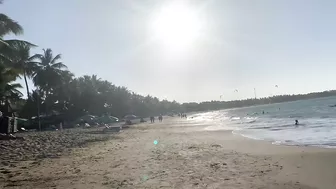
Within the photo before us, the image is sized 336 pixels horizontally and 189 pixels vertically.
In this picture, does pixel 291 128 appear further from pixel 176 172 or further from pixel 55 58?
pixel 55 58

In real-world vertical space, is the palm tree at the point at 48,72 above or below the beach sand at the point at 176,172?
above

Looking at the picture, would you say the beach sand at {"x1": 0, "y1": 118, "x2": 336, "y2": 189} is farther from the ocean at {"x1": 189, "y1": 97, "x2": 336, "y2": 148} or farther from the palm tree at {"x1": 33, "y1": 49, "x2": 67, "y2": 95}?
the palm tree at {"x1": 33, "y1": 49, "x2": 67, "y2": 95}

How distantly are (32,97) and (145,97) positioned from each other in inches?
2951

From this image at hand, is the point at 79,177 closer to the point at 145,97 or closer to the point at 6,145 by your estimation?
the point at 6,145

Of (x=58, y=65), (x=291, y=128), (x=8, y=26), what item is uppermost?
(x=58, y=65)

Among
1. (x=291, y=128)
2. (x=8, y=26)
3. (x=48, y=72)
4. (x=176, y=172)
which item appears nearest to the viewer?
(x=176, y=172)

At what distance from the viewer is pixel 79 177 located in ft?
25.7

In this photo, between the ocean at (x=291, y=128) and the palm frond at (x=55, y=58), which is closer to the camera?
the ocean at (x=291, y=128)

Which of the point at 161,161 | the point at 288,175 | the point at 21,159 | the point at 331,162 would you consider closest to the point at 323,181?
the point at 288,175

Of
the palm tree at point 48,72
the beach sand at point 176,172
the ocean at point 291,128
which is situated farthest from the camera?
the palm tree at point 48,72

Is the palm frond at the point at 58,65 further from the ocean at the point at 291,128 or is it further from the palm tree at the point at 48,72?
the ocean at the point at 291,128

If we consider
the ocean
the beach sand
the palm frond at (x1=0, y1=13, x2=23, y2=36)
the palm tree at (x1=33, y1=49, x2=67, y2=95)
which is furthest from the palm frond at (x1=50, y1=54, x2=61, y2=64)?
the beach sand

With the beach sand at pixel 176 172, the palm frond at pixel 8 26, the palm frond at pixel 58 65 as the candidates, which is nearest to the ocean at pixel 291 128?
the beach sand at pixel 176 172

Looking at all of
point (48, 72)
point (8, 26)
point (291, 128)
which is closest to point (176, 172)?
point (8, 26)
